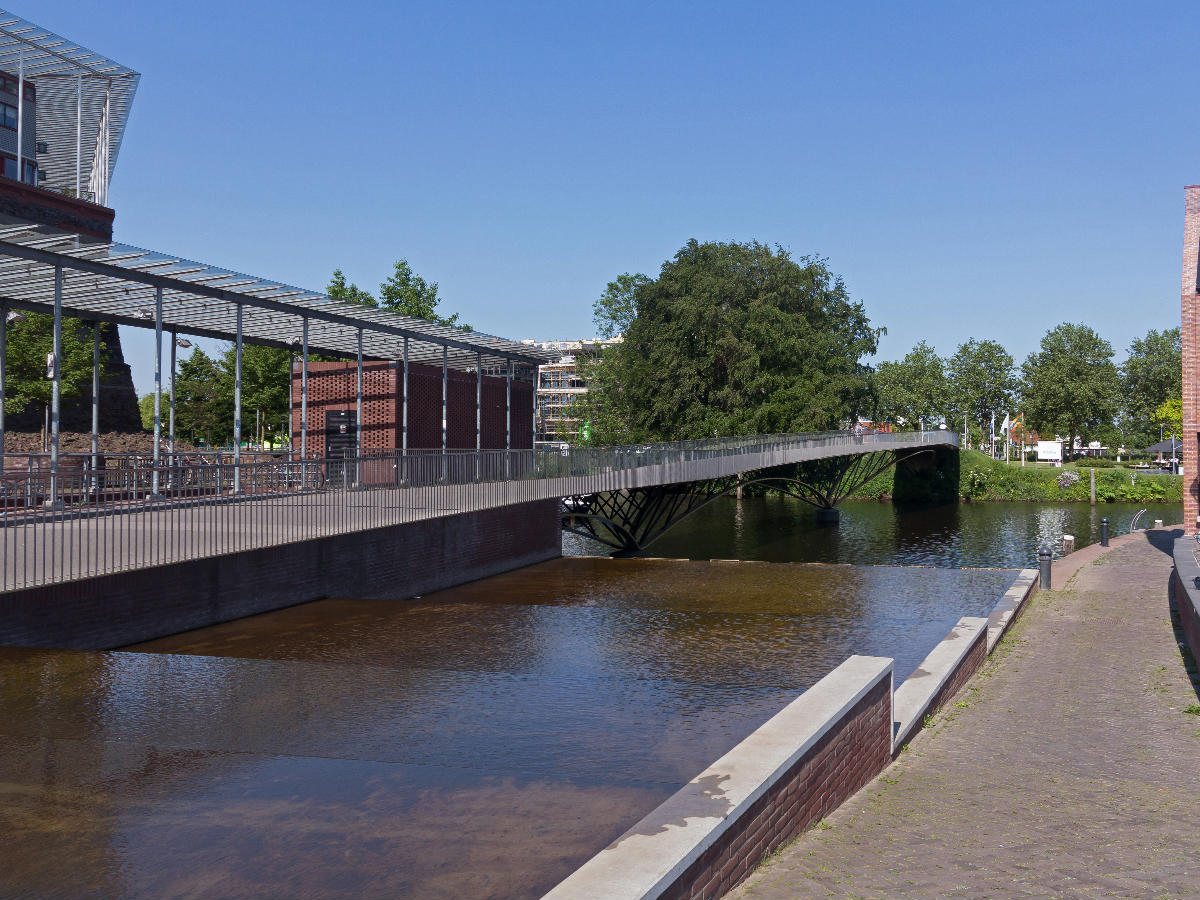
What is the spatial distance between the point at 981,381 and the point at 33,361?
10848 centimetres

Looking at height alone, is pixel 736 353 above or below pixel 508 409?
above

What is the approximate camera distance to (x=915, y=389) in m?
119

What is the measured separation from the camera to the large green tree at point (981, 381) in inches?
4724

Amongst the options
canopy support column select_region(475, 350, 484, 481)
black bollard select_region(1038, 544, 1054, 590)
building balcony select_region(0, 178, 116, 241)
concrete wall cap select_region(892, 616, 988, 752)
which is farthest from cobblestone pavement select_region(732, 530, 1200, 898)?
building balcony select_region(0, 178, 116, 241)

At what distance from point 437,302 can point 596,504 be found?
3026 cm

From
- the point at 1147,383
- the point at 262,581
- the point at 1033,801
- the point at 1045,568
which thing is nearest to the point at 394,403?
the point at 262,581

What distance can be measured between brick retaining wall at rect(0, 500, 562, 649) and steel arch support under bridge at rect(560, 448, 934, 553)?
21.8 ft

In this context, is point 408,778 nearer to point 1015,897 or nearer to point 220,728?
point 220,728

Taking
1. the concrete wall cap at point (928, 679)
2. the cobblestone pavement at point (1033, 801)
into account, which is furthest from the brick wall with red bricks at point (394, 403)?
the cobblestone pavement at point (1033, 801)

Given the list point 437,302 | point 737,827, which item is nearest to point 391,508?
point 737,827

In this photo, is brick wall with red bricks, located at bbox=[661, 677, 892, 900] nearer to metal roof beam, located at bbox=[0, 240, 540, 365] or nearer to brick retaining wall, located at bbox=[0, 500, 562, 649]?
brick retaining wall, located at bbox=[0, 500, 562, 649]

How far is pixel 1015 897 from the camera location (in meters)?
5.69

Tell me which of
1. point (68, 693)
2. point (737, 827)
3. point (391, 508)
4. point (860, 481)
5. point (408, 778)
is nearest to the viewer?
point (737, 827)

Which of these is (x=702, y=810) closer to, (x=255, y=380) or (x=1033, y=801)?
(x=1033, y=801)
